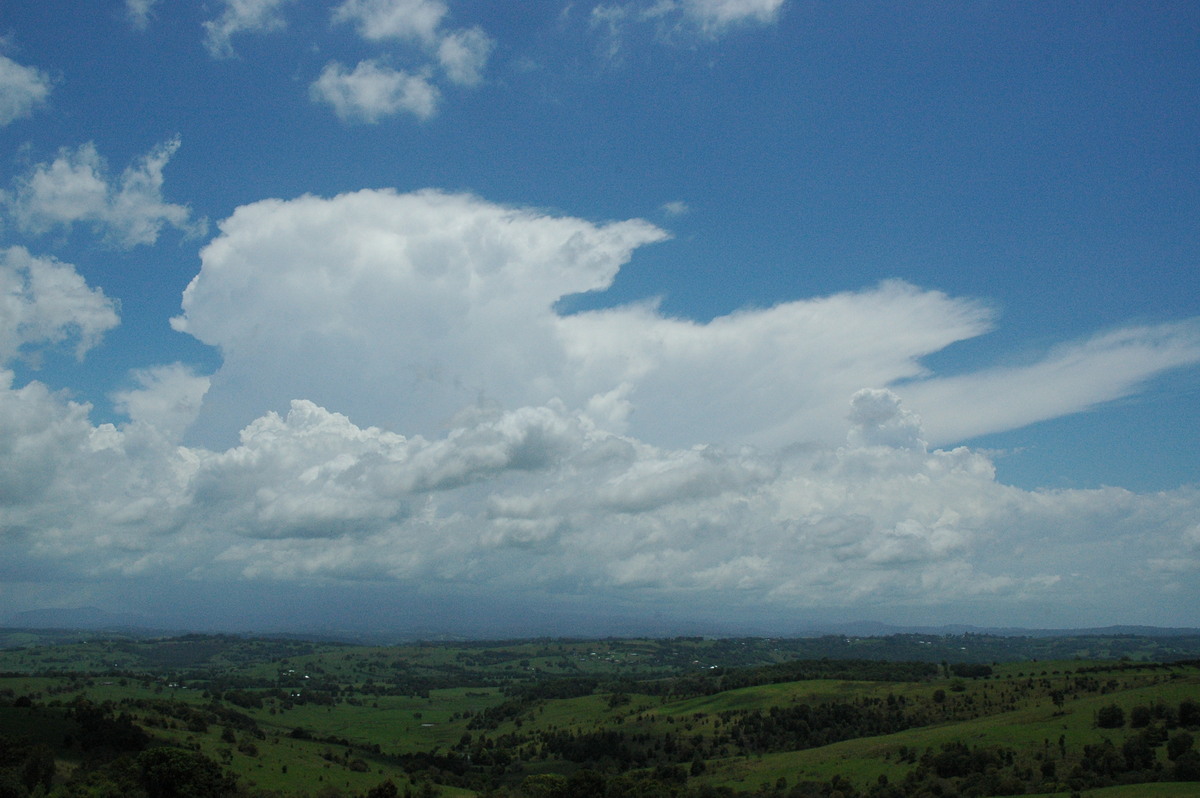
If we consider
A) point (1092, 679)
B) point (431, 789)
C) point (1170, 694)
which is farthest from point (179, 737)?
point (1092, 679)

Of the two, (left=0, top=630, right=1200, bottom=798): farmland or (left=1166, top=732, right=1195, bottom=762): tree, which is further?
(left=0, top=630, right=1200, bottom=798): farmland

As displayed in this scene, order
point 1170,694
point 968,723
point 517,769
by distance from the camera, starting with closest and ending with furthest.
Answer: point 1170,694
point 968,723
point 517,769

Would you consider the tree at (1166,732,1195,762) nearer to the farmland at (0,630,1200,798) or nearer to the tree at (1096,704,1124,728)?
the farmland at (0,630,1200,798)

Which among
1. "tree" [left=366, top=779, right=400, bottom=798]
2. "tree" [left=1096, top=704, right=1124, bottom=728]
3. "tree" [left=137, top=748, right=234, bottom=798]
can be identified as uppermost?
"tree" [left=1096, top=704, right=1124, bottom=728]

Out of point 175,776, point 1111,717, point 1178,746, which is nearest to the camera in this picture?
point 1178,746

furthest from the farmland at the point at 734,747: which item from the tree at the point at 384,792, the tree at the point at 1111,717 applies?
the tree at the point at 384,792

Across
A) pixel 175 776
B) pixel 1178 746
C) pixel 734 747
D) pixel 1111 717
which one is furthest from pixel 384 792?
pixel 1111 717

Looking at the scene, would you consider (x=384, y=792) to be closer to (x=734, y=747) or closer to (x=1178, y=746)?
(x=734, y=747)

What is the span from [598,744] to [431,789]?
204 ft

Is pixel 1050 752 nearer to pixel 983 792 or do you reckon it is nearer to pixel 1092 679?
pixel 983 792

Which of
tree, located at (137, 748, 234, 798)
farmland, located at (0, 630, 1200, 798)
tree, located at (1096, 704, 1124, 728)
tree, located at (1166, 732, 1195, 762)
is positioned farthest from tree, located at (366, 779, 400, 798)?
tree, located at (1096, 704, 1124, 728)

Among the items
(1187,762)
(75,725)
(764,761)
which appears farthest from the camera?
(764,761)

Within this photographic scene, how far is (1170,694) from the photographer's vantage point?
10488cm

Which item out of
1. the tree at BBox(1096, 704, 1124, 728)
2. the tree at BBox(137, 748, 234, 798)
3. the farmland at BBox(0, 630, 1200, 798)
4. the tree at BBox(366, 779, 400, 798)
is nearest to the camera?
the tree at BBox(137, 748, 234, 798)
